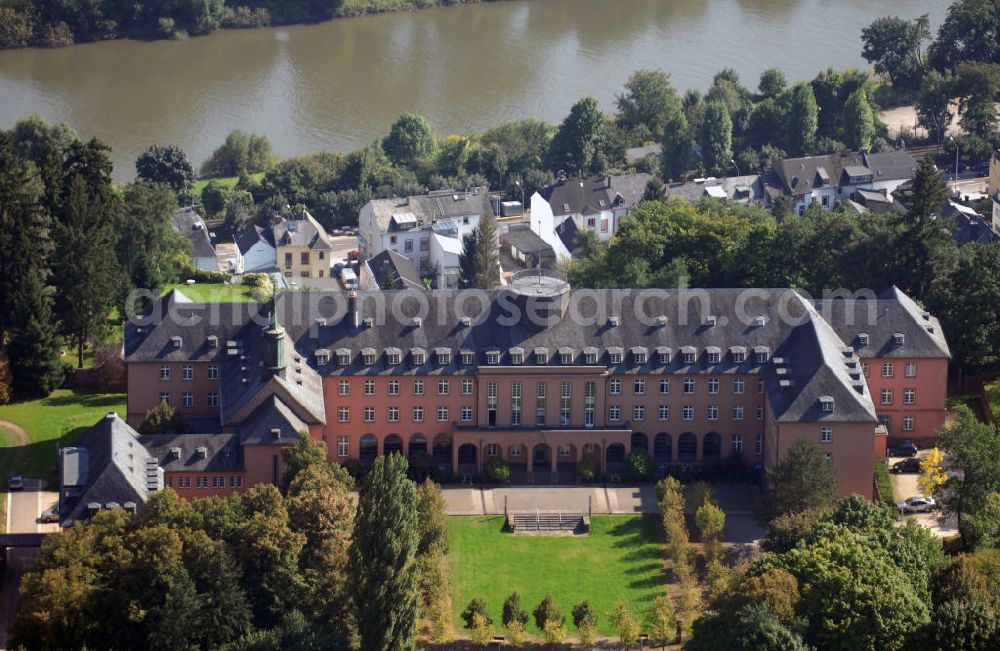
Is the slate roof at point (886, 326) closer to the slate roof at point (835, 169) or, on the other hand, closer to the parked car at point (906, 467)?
the parked car at point (906, 467)

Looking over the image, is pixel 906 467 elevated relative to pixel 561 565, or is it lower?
elevated


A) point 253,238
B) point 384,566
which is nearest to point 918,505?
point 384,566

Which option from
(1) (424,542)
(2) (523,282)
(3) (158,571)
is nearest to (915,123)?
(2) (523,282)

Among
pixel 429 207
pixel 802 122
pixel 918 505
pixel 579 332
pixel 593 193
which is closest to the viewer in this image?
pixel 918 505

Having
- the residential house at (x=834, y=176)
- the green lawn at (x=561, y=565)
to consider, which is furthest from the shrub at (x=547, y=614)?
the residential house at (x=834, y=176)

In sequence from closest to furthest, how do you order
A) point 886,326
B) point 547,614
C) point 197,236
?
point 547,614
point 886,326
point 197,236

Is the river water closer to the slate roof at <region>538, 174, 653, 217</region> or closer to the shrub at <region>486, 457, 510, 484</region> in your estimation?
the slate roof at <region>538, 174, 653, 217</region>

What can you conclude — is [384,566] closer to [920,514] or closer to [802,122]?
[920,514]
